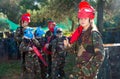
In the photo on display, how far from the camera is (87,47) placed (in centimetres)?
483

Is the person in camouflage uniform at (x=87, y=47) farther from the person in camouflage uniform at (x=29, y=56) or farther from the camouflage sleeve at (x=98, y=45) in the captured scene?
the person in camouflage uniform at (x=29, y=56)

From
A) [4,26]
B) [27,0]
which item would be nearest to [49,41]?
[4,26]

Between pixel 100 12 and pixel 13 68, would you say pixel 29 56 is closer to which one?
pixel 13 68

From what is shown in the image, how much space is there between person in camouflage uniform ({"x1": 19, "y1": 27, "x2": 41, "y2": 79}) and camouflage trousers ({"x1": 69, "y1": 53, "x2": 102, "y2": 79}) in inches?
112

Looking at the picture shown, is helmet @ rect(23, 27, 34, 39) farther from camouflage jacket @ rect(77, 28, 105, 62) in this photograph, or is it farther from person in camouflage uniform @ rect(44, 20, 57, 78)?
camouflage jacket @ rect(77, 28, 105, 62)

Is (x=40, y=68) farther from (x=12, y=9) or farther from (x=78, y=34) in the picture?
(x=12, y=9)

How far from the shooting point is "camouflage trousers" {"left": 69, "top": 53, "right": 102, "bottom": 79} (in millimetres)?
4688

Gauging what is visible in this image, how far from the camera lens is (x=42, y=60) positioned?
27.3 feet

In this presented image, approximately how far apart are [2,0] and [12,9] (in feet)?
7.54

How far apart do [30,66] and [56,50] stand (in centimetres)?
78

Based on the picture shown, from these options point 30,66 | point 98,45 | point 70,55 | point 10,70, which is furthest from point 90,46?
point 10,70

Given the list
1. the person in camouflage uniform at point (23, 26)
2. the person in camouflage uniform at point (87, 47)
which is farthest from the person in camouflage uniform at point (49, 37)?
the person in camouflage uniform at point (87, 47)

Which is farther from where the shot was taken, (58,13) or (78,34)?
(58,13)

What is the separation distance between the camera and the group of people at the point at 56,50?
4719 mm
